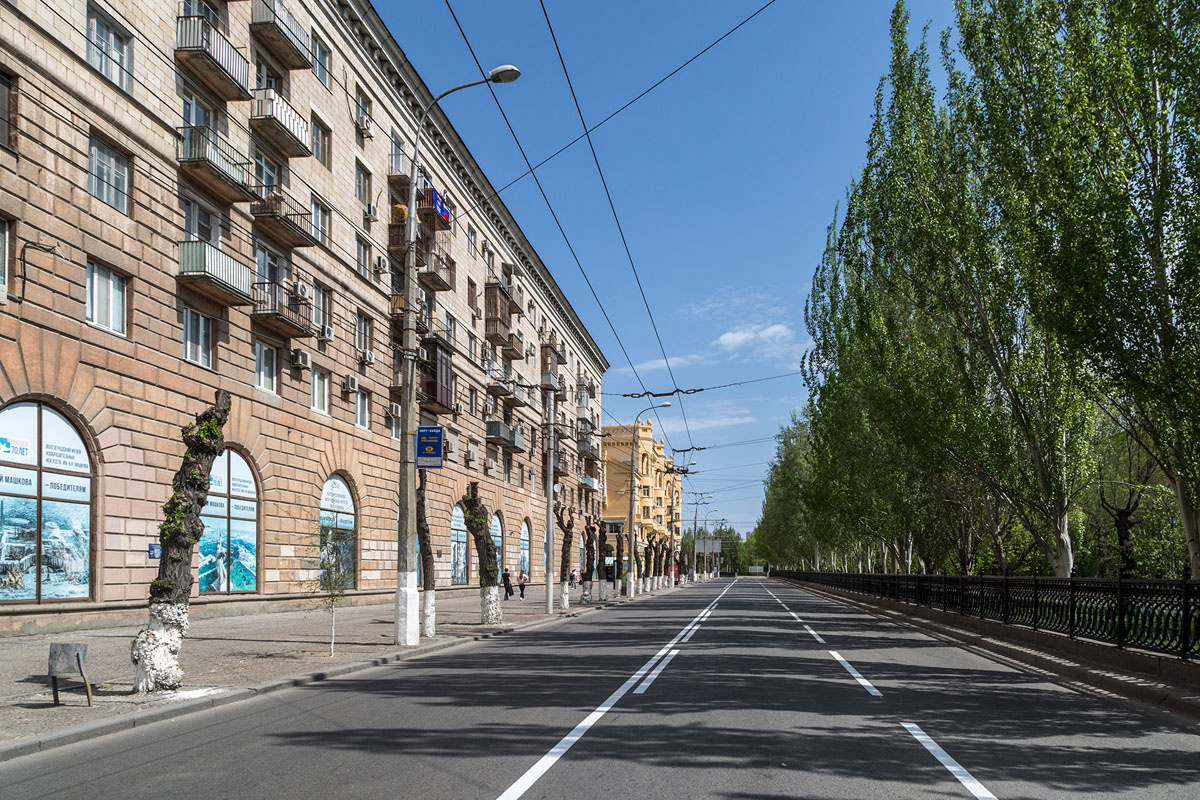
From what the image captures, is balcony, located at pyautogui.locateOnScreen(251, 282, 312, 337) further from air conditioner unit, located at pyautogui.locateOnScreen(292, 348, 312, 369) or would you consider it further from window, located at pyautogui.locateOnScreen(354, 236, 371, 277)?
window, located at pyautogui.locateOnScreen(354, 236, 371, 277)

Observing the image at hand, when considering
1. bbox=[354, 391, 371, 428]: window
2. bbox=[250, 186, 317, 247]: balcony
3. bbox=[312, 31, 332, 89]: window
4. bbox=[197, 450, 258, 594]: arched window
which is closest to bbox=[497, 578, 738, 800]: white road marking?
bbox=[197, 450, 258, 594]: arched window

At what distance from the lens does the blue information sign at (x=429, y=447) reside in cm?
1903

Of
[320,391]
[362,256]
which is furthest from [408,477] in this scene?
[362,256]

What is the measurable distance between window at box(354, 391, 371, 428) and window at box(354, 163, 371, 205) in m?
7.13

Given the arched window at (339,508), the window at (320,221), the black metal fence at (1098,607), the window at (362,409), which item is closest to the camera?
the black metal fence at (1098,607)

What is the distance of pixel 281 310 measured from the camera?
2678cm

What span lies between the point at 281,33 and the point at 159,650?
21.4 metres

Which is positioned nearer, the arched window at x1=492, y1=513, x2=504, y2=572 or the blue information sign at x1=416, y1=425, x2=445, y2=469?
the blue information sign at x1=416, y1=425, x2=445, y2=469

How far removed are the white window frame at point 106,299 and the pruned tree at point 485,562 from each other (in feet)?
29.4

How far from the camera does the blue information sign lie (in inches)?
749

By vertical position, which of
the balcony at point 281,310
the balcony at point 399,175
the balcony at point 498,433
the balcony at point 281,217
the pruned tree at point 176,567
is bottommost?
the pruned tree at point 176,567

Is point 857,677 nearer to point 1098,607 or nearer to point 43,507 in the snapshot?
point 1098,607

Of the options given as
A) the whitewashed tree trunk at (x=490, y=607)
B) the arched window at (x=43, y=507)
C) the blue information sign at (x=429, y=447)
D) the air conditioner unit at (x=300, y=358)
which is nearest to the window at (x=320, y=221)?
the air conditioner unit at (x=300, y=358)

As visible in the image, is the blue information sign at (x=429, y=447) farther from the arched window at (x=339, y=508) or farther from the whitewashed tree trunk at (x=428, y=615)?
the arched window at (x=339, y=508)
